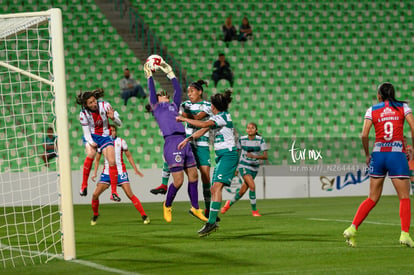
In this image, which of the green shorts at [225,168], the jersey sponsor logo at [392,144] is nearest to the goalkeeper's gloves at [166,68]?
the green shorts at [225,168]

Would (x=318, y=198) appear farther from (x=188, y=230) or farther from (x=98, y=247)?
(x=98, y=247)

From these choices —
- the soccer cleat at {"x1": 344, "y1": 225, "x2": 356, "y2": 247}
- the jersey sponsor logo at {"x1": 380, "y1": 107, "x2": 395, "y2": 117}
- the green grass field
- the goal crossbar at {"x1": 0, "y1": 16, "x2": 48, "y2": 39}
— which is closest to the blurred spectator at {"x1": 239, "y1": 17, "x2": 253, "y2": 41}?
the green grass field

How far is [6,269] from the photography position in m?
8.00

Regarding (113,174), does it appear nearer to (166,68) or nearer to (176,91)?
(176,91)

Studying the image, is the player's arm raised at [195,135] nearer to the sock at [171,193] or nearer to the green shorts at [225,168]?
the green shorts at [225,168]

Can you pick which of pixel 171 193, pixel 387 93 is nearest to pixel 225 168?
pixel 171 193

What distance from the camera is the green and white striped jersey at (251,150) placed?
16594 mm

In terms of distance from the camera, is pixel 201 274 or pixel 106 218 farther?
pixel 106 218

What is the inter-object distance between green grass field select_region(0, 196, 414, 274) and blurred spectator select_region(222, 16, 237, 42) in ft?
39.7

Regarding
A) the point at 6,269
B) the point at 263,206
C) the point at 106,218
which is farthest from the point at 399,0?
the point at 6,269

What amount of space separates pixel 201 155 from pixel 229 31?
14346mm

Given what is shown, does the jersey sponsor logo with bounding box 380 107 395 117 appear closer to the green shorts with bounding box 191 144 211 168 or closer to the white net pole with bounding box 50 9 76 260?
the white net pole with bounding box 50 9 76 260

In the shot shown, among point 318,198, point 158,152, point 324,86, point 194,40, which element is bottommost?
point 318,198

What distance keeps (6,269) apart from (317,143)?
17.8 metres
